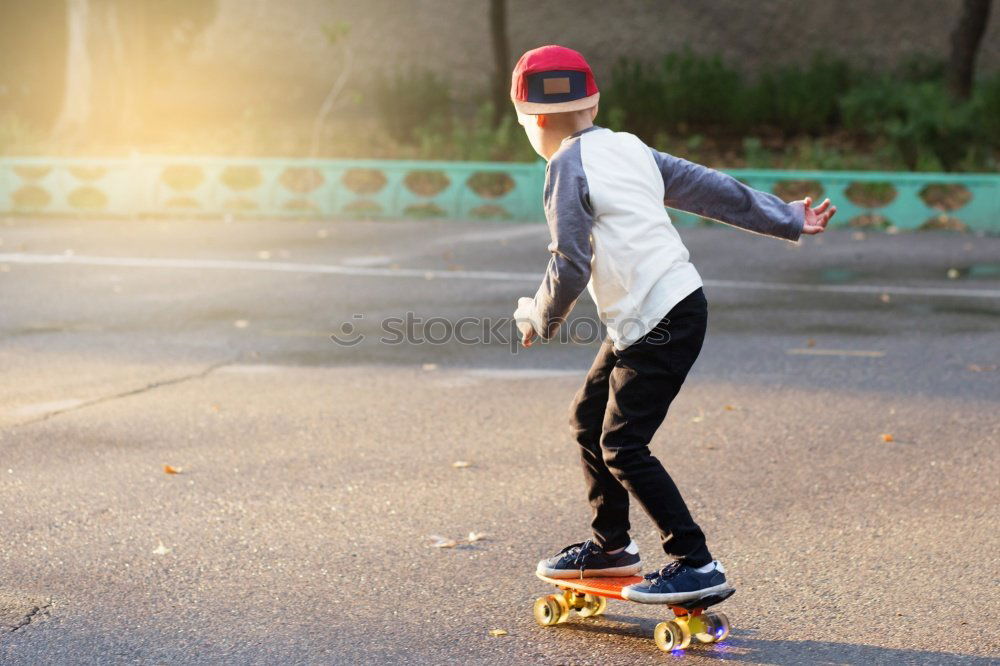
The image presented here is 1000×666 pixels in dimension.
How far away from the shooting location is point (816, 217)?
412 cm

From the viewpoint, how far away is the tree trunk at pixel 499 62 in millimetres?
27312

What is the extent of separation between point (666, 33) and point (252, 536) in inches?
1452

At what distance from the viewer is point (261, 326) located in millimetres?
9867

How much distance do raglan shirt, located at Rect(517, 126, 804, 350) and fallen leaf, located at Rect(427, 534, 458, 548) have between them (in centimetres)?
137

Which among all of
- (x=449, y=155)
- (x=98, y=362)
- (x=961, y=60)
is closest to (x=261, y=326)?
(x=98, y=362)

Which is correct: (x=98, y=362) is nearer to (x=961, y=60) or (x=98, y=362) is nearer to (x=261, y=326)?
(x=261, y=326)

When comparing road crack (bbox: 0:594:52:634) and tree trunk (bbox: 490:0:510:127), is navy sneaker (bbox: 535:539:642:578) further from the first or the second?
tree trunk (bbox: 490:0:510:127)

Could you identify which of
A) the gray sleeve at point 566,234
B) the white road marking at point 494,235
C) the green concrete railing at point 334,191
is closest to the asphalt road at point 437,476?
→ the gray sleeve at point 566,234

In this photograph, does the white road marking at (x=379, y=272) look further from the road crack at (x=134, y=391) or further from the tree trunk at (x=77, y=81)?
the tree trunk at (x=77, y=81)

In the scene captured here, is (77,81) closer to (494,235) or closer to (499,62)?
(499,62)

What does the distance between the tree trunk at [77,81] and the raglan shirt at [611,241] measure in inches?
1024

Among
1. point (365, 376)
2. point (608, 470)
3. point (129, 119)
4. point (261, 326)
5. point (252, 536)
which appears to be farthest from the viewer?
point (129, 119)

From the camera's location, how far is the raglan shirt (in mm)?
3660

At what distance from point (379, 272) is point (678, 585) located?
9547mm
